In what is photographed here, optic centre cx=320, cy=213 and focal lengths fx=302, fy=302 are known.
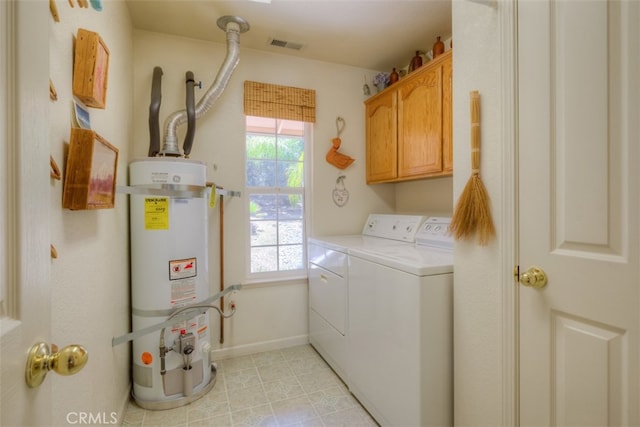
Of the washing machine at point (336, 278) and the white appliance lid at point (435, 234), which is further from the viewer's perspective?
the washing machine at point (336, 278)

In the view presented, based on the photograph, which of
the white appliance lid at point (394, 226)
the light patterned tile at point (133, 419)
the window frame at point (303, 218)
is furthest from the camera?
the window frame at point (303, 218)

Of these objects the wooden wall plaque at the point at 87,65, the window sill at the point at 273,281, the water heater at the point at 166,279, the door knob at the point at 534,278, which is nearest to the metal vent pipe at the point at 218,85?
the water heater at the point at 166,279

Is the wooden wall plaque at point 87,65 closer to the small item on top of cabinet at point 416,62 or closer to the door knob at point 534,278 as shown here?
the door knob at point 534,278

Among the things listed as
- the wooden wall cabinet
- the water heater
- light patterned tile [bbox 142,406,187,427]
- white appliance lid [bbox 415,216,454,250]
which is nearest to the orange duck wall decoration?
the wooden wall cabinet

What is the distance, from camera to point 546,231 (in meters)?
1.02

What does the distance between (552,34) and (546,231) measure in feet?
2.14

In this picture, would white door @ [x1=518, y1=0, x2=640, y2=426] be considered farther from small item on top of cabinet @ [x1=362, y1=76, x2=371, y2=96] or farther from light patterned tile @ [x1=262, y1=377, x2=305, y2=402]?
small item on top of cabinet @ [x1=362, y1=76, x2=371, y2=96]

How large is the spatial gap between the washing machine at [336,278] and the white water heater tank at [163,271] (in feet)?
3.09

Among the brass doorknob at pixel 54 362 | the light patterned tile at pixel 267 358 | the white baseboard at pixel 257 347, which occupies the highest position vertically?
the brass doorknob at pixel 54 362

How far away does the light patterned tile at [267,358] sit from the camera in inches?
94.5

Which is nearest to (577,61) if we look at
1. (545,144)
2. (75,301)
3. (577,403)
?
(545,144)

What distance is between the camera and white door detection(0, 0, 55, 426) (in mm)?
454

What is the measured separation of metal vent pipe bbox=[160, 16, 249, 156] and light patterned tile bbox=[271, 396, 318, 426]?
5.88 feet

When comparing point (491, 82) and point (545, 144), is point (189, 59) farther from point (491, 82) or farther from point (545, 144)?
point (545, 144)
